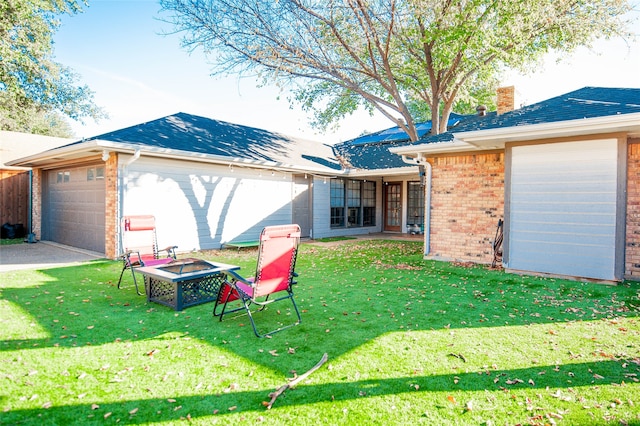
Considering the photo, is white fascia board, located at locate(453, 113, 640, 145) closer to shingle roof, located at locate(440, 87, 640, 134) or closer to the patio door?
shingle roof, located at locate(440, 87, 640, 134)

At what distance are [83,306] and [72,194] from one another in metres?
7.51

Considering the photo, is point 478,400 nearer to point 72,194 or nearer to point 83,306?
point 83,306

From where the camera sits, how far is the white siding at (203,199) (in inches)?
363

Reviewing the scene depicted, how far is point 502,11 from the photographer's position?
9.80m

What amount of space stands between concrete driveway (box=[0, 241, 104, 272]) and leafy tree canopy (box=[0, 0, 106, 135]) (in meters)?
5.67

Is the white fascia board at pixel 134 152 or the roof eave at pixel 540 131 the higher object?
the roof eave at pixel 540 131

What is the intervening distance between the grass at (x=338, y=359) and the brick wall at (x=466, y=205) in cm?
255

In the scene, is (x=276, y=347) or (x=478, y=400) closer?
(x=478, y=400)

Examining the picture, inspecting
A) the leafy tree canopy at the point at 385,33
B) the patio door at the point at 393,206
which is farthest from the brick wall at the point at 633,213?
the patio door at the point at 393,206

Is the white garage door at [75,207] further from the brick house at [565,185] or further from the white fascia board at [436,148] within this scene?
the brick house at [565,185]

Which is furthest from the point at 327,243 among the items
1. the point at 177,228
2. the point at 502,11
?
the point at 502,11

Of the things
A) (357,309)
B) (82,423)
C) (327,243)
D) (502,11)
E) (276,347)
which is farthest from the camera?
(327,243)

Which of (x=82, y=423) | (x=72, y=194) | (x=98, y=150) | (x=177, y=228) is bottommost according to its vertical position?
(x=82, y=423)

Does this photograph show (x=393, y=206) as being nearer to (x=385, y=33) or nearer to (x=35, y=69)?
(x=385, y=33)
